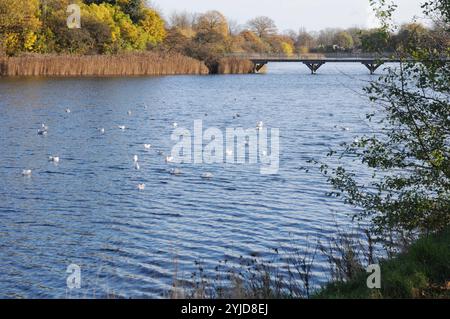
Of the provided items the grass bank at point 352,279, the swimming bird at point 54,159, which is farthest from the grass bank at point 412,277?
the swimming bird at point 54,159

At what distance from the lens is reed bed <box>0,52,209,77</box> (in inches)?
2389

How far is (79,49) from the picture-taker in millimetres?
73938

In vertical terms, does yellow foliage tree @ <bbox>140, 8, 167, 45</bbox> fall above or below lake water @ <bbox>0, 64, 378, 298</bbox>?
above

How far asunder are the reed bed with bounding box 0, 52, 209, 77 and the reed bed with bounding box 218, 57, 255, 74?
Answer: 6.17 m

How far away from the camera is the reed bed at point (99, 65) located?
60688mm

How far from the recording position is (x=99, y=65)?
67.1 metres

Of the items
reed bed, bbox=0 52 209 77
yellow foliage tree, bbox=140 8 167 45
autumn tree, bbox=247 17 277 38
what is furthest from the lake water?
autumn tree, bbox=247 17 277 38

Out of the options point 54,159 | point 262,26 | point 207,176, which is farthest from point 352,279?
point 262,26

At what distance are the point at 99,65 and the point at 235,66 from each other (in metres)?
29.4

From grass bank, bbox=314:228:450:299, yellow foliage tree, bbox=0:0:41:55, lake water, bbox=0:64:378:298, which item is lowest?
lake water, bbox=0:64:378:298

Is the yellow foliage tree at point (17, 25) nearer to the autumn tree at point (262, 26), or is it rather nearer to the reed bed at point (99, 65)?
the reed bed at point (99, 65)

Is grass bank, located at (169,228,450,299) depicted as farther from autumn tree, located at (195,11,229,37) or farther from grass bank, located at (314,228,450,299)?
autumn tree, located at (195,11,229,37)

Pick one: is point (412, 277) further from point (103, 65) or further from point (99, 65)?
point (103, 65)
